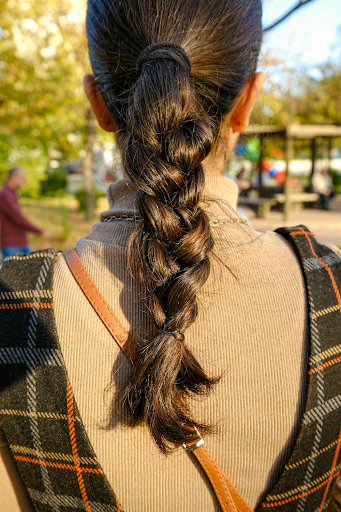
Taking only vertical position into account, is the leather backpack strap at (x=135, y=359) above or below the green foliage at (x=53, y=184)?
above

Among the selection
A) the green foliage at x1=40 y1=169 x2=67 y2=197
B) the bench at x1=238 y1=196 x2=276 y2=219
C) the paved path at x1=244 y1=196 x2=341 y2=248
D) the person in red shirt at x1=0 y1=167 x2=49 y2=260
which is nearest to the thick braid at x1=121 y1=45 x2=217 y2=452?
the person in red shirt at x1=0 y1=167 x2=49 y2=260

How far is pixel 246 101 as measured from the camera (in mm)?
1182

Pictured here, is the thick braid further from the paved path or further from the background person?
the background person

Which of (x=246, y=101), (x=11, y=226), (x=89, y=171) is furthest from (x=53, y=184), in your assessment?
(x=246, y=101)

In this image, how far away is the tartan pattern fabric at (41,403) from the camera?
89 cm

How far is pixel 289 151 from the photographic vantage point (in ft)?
39.7

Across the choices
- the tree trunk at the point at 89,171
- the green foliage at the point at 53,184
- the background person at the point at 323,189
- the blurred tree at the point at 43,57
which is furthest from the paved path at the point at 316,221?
the green foliage at the point at 53,184

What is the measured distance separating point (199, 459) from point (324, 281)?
0.47 meters

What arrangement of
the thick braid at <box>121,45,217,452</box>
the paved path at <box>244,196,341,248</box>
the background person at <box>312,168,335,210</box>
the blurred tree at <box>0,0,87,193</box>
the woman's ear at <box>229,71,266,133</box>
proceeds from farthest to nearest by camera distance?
the background person at <box>312,168,335,210</box> < the paved path at <box>244,196,341,248</box> < the blurred tree at <box>0,0,87,193</box> < the woman's ear at <box>229,71,266,133</box> < the thick braid at <box>121,45,217,452</box>

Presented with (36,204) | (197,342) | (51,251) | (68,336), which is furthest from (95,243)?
(36,204)

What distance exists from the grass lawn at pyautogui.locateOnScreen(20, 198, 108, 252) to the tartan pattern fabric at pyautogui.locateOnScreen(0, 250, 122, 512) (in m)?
6.64

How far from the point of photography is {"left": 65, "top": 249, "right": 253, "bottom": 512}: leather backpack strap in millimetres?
903

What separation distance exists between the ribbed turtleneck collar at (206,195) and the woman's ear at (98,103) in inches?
8.9

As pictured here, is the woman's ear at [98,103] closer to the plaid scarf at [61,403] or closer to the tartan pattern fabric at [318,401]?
the plaid scarf at [61,403]
